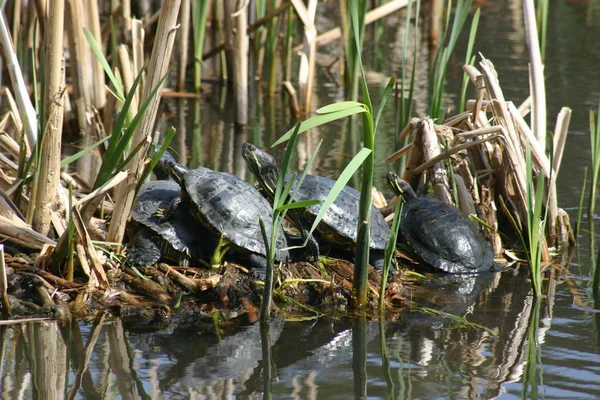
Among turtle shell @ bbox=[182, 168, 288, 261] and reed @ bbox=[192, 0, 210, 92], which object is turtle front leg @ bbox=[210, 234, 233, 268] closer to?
turtle shell @ bbox=[182, 168, 288, 261]

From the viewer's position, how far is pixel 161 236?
11.5ft

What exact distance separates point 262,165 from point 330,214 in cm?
43

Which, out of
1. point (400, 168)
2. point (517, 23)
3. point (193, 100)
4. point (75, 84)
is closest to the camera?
point (400, 168)

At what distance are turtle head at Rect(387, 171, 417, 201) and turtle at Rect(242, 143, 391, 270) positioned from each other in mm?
364

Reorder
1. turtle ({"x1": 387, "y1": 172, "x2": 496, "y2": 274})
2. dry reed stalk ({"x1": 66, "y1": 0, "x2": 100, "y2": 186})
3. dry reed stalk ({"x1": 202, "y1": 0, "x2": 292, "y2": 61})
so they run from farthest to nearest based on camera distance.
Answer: dry reed stalk ({"x1": 202, "y1": 0, "x2": 292, "y2": 61}) → dry reed stalk ({"x1": 66, "y1": 0, "x2": 100, "y2": 186}) → turtle ({"x1": 387, "y1": 172, "x2": 496, "y2": 274})

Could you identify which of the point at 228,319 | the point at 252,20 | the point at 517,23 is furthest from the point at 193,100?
the point at 517,23

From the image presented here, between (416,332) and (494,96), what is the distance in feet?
5.08

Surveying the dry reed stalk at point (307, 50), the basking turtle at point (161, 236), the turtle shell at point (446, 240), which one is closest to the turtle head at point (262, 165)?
the basking turtle at point (161, 236)

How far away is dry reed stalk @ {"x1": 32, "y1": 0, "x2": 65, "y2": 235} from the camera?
128 inches

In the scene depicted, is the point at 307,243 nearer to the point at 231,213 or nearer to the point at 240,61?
the point at 231,213

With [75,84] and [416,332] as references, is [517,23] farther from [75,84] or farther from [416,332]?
[416,332]

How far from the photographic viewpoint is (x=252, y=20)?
26.5 feet

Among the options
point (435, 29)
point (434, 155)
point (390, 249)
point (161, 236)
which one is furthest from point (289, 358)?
point (435, 29)

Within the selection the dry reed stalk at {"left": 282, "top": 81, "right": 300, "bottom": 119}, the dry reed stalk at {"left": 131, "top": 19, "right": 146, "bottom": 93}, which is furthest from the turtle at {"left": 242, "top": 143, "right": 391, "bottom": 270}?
the dry reed stalk at {"left": 282, "top": 81, "right": 300, "bottom": 119}
